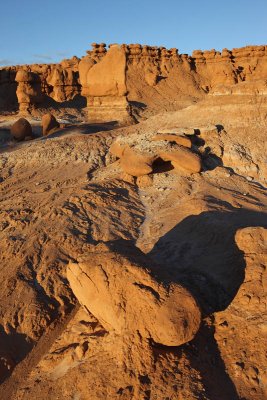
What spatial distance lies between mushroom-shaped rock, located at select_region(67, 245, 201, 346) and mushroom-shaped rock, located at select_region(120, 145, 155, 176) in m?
5.04

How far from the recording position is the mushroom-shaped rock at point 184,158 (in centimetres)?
952

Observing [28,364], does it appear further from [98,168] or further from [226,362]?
[98,168]

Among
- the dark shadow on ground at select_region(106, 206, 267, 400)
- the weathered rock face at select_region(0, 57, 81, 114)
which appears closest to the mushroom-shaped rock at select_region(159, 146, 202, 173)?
the dark shadow on ground at select_region(106, 206, 267, 400)

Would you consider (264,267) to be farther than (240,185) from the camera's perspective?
No

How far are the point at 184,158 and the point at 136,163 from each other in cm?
122

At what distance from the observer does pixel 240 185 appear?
9.47m

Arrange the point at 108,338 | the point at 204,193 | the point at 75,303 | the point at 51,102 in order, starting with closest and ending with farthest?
the point at 108,338
the point at 75,303
the point at 204,193
the point at 51,102

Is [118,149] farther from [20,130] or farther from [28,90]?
[28,90]

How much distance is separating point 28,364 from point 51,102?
22.8 meters

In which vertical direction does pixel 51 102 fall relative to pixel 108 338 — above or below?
above

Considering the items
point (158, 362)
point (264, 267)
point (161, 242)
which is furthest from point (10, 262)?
point (264, 267)

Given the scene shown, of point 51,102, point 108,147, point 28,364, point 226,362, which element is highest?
point 51,102

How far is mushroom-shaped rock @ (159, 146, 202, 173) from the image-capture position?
9.52 meters

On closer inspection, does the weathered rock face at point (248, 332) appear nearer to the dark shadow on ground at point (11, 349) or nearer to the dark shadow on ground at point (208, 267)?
the dark shadow on ground at point (208, 267)
